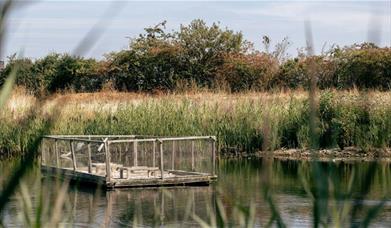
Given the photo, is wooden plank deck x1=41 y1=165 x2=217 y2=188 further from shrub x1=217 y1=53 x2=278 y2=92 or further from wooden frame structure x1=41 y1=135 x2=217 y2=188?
shrub x1=217 y1=53 x2=278 y2=92

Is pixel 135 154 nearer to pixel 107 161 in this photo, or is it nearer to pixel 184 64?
pixel 107 161

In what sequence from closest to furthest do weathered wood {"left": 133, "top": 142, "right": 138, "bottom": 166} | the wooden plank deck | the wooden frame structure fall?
the wooden plank deck < the wooden frame structure < weathered wood {"left": 133, "top": 142, "right": 138, "bottom": 166}

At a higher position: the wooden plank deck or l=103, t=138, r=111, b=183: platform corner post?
l=103, t=138, r=111, b=183: platform corner post

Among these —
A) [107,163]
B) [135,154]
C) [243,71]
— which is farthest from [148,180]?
[243,71]

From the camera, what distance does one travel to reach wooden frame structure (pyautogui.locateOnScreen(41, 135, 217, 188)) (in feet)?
56.2

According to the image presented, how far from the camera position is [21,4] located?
1232 mm

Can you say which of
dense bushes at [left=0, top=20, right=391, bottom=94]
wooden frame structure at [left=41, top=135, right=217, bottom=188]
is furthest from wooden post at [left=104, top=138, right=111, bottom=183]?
dense bushes at [left=0, top=20, right=391, bottom=94]

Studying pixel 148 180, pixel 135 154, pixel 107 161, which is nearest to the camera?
pixel 107 161

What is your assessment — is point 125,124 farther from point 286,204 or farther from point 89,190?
point 286,204

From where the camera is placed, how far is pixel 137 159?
18891 mm

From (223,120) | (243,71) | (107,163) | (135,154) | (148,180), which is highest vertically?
(243,71)

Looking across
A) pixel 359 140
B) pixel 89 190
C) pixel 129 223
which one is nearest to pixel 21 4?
pixel 129 223

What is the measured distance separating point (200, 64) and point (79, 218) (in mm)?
Answer: 24665

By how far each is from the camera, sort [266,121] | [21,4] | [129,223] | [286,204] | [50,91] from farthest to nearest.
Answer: [286,204] → [129,223] → [266,121] → [50,91] → [21,4]
